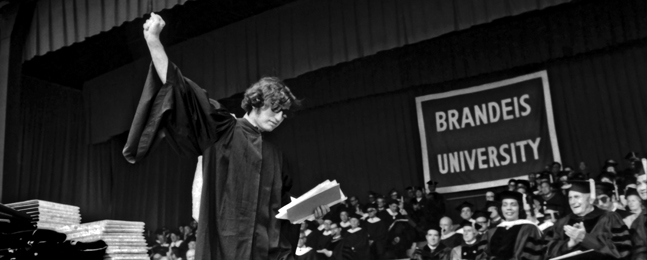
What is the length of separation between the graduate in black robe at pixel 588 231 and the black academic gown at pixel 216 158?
13.7ft

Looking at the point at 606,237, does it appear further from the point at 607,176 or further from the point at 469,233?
the point at 607,176

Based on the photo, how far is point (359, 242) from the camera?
931cm

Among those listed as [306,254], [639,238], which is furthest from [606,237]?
[306,254]

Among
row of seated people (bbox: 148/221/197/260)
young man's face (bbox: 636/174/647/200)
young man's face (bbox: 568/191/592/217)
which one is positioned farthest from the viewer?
row of seated people (bbox: 148/221/197/260)

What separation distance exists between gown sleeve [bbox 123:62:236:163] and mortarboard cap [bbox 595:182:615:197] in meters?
5.35

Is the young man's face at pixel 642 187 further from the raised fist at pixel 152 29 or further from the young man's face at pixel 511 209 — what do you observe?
the raised fist at pixel 152 29

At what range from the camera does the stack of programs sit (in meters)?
2.06

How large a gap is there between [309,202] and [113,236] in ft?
5.91

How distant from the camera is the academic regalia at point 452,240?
7738mm

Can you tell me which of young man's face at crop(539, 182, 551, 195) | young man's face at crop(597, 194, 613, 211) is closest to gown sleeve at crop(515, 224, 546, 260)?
young man's face at crop(597, 194, 613, 211)

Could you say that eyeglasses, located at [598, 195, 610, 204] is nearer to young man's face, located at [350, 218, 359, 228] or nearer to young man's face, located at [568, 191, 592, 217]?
young man's face, located at [568, 191, 592, 217]

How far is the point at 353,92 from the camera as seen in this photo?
440 inches

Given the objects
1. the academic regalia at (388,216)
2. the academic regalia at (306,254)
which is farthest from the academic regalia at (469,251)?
the academic regalia at (388,216)

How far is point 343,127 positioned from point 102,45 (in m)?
4.56
